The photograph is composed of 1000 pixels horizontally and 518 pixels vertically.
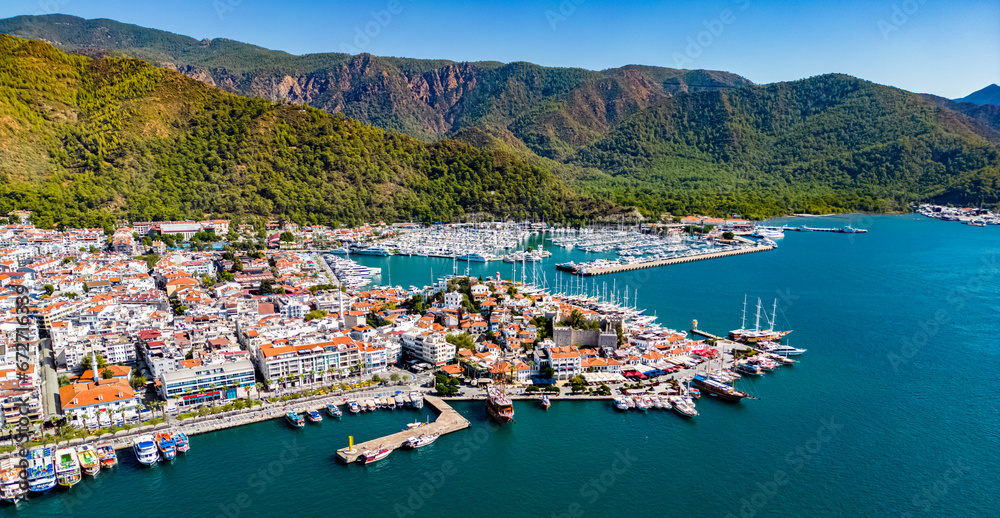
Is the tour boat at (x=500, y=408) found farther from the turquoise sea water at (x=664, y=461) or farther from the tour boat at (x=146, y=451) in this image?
the tour boat at (x=146, y=451)

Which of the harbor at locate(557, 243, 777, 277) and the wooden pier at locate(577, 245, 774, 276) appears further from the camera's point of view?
the harbor at locate(557, 243, 777, 277)

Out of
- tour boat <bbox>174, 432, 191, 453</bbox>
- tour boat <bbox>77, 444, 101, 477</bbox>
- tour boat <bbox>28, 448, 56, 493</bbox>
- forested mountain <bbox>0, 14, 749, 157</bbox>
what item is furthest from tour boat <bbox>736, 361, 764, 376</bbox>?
forested mountain <bbox>0, 14, 749, 157</bbox>

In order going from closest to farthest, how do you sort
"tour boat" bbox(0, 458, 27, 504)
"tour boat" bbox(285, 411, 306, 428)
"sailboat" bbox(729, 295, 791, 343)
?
"tour boat" bbox(0, 458, 27, 504) < "tour boat" bbox(285, 411, 306, 428) < "sailboat" bbox(729, 295, 791, 343)

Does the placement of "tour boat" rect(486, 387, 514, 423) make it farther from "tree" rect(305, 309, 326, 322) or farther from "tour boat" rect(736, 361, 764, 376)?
"tree" rect(305, 309, 326, 322)

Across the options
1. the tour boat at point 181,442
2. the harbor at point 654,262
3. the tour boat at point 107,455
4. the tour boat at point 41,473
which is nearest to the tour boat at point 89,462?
the tour boat at point 107,455

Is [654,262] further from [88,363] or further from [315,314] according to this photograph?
[88,363]

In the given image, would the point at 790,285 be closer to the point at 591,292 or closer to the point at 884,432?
the point at 591,292

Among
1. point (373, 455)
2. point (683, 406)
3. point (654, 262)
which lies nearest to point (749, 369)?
point (683, 406)

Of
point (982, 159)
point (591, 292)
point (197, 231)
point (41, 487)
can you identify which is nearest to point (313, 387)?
point (41, 487)
